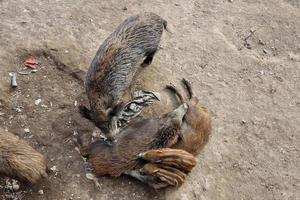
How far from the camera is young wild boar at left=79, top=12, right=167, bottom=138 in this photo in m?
5.81

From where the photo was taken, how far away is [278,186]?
19.5 feet

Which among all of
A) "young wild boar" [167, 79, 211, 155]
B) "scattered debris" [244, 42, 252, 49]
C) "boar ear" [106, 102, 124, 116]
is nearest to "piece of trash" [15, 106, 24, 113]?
"boar ear" [106, 102, 124, 116]

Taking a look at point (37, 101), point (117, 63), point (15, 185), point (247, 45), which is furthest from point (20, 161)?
point (247, 45)

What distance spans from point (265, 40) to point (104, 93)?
2828mm

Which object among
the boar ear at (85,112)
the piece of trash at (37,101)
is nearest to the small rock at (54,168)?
the boar ear at (85,112)

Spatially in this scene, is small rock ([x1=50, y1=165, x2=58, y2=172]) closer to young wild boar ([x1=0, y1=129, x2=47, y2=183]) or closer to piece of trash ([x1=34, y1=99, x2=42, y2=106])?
young wild boar ([x1=0, y1=129, x2=47, y2=183])

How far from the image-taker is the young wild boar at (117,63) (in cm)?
581

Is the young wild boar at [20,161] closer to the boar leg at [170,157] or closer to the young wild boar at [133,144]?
the young wild boar at [133,144]

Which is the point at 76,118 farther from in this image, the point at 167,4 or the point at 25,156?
the point at 167,4

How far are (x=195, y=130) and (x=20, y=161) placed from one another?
6.26ft

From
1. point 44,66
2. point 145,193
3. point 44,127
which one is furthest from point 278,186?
point 44,66

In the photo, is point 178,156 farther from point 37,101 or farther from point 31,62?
point 31,62

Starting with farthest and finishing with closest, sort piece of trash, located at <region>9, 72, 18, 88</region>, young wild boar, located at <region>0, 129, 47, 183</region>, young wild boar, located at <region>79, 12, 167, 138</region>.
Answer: piece of trash, located at <region>9, 72, 18, 88</region>
young wild boar, located at <region>79, 12, 167, 138</region>
young wild boar, located at <region>0, 129, 47, 183</region>

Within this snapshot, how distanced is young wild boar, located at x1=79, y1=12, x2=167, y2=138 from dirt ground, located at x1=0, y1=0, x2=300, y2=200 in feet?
1.17
